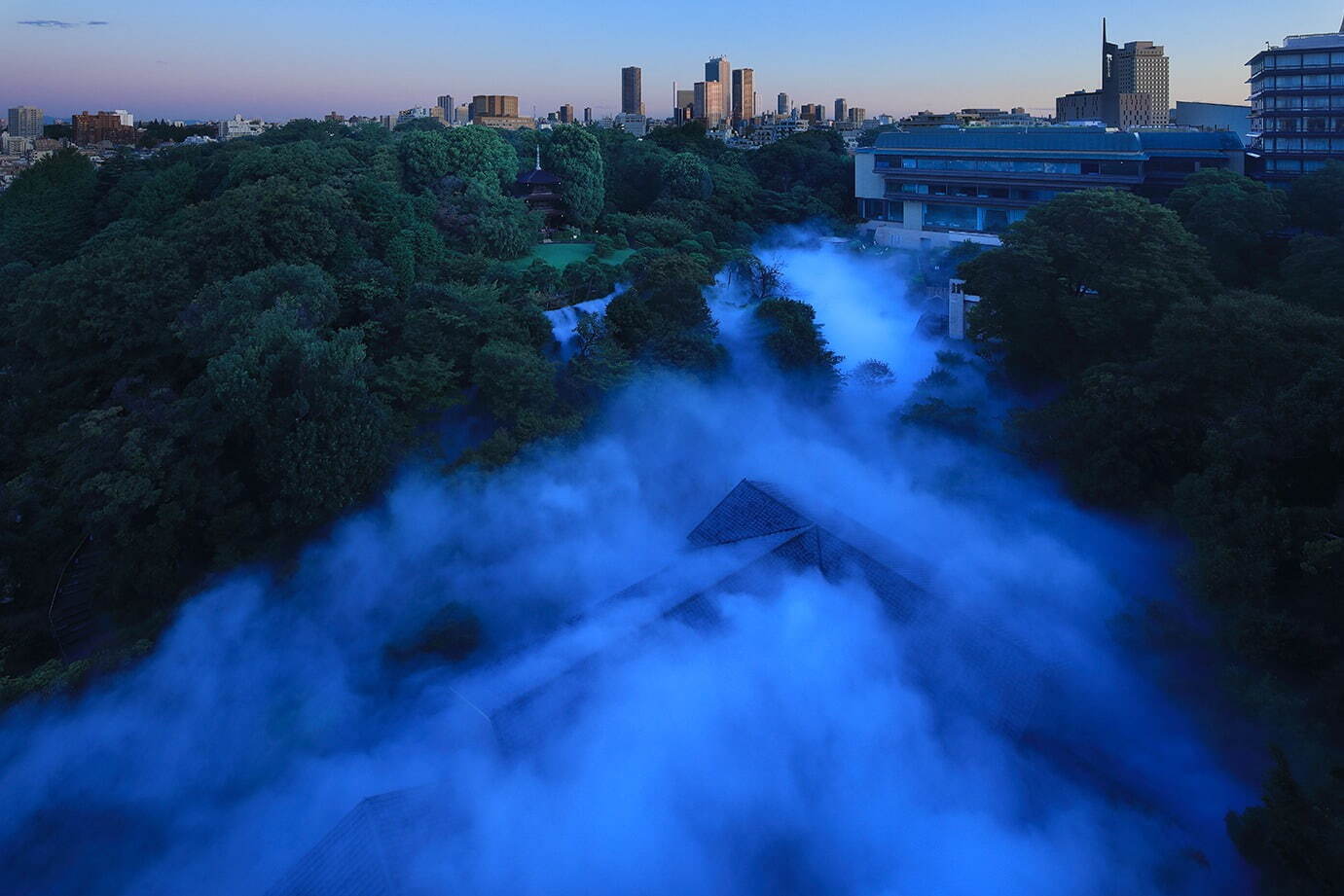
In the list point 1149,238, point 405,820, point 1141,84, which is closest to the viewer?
point 405,820

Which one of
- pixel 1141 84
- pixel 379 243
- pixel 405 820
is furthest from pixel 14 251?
pixel 1141 84

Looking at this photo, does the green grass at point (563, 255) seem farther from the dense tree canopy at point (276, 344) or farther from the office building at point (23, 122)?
the office building at point (23, 122)

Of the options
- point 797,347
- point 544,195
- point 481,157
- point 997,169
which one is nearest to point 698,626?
point 797,347

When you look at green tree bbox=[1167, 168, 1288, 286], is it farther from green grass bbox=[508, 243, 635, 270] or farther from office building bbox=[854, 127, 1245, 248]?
green grass bbox=[508, 243, 635, 270]

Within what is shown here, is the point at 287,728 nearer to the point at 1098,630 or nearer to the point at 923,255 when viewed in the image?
the point at 1098,630

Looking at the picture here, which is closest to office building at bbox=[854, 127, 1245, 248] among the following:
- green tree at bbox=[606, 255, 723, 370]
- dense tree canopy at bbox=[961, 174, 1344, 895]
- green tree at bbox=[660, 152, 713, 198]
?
dense tree canopy at bbox=[961, 174, 1344, 895]

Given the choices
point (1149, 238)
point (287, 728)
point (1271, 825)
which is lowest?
point (287, 728)
